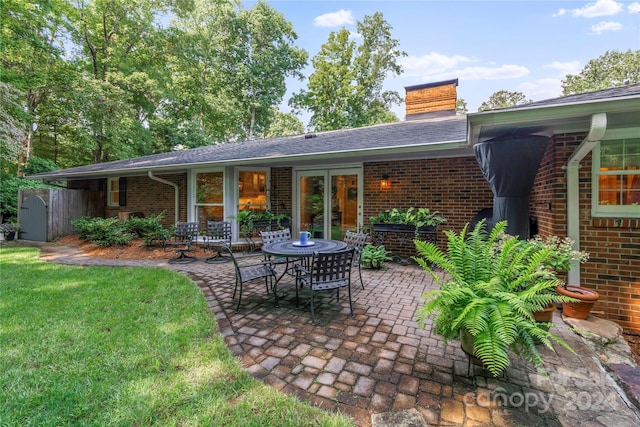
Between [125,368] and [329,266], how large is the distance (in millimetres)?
2089

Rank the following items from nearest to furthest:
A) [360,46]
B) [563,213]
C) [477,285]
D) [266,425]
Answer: [266,425] < [477,285] < [563,213] < [360,46]

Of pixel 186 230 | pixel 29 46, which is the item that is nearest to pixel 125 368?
pixel 186 230

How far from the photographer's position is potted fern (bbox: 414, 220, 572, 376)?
1735mm

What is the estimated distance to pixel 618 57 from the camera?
19438mm

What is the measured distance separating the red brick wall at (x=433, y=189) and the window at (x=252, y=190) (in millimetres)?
2961

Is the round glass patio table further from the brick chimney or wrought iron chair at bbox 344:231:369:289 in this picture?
the brick chimney

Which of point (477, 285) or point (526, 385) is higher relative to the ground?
point (477, 285)

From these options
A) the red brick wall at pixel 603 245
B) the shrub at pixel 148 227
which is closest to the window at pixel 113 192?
the shrub at pixel 148 227

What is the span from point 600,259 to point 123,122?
16.8 meters

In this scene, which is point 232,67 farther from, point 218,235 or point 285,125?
point 218,235

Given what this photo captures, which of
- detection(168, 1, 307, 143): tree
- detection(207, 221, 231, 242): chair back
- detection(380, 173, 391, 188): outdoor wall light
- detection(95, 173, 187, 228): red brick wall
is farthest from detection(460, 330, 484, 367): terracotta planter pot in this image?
detection(168, 1, 307, 143): tree

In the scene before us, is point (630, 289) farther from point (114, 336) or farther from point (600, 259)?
point (114, 336)

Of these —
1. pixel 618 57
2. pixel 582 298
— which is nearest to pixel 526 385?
pixel 582 298

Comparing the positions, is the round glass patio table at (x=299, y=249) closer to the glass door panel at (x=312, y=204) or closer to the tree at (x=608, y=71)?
the glass door panel at (x=312, y=204)
